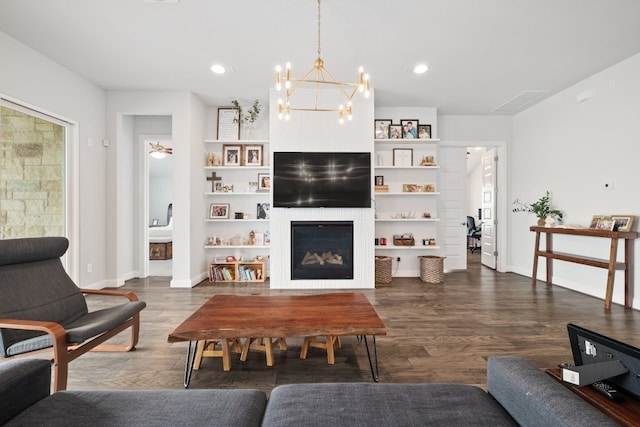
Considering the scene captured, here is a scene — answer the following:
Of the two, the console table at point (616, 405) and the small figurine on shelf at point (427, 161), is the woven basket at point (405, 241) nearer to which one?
the small figurine on shelf at point (427, 161)

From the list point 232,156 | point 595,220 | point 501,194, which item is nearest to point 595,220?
point 595,220

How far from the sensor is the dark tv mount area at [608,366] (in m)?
0.87

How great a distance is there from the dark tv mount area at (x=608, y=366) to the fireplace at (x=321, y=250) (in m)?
3.60

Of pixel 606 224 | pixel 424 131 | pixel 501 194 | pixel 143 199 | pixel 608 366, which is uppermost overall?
pixel 424 131

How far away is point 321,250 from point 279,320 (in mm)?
2575

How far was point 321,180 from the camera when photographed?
4516 millimetres

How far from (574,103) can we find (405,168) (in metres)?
2.43

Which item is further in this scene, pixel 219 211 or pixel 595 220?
pixel 219 211

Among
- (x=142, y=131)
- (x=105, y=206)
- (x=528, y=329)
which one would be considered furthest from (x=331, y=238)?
(x=142, y=131)

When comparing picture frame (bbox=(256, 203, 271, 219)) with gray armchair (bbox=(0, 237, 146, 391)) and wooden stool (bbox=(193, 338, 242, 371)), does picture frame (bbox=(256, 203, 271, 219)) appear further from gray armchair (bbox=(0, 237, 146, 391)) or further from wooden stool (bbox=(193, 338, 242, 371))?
wooden stool (bbox=(193, 338, 242, 371))

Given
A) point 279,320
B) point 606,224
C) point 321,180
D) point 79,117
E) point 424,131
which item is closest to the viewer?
point 279,320

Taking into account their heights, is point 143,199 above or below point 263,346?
above

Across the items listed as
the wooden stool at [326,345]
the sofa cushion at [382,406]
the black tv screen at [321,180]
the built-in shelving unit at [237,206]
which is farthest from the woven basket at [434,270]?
the sofa cushion at [382,406]

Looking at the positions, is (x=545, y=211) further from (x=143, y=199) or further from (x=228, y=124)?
(x=143, y=199)
